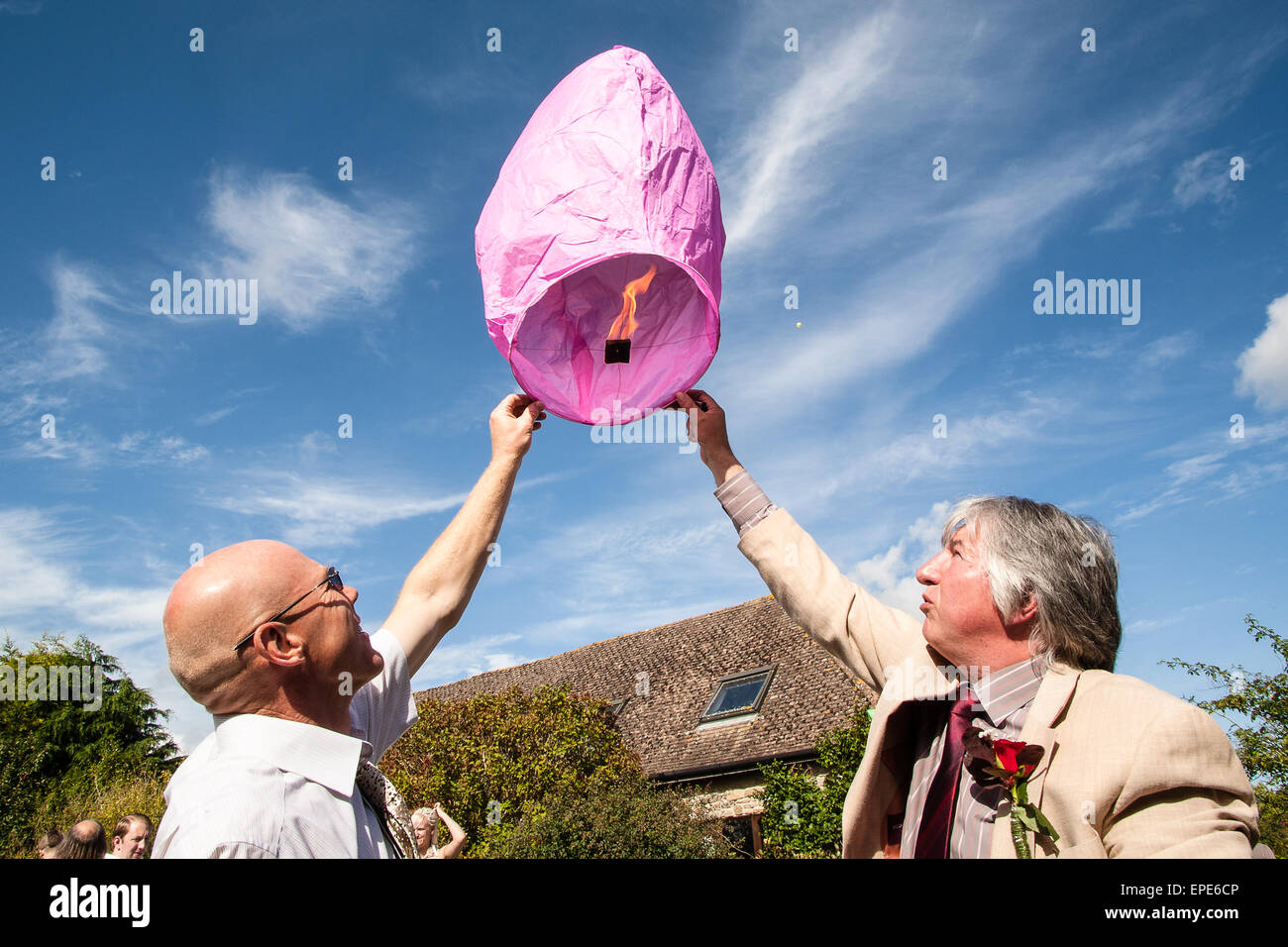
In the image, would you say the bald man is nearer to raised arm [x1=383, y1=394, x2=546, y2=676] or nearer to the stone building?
raised arm [x1=383, y1=394, x2=546, y2=676]

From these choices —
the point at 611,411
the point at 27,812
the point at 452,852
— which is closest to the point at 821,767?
the point at 452,852

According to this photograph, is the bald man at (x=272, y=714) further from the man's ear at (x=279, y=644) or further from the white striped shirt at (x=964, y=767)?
the white striped shirt at (x=964, y=767)

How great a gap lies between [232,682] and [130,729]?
34.8 m

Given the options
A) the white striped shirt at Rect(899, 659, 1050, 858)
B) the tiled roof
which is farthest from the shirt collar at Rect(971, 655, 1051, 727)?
the tiled roof

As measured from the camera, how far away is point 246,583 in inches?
77.5

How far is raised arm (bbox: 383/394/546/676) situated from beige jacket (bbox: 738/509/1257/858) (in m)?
1.32

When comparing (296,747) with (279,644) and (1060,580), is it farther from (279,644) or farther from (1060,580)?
(1060,580)

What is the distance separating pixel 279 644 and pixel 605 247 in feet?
4.82

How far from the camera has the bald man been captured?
1.66 meters

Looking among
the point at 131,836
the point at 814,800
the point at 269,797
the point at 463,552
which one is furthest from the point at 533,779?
the point at 269,797

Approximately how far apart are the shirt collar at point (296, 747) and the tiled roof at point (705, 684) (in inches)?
531

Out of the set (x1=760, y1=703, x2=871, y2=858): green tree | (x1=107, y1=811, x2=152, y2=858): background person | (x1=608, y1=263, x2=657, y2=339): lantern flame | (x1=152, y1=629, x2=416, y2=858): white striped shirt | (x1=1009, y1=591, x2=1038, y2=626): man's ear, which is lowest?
(x1=760, y1=703, x2=871, y2=858): green tree
